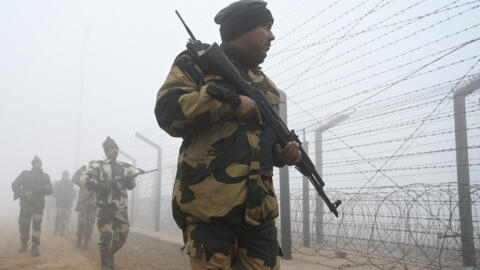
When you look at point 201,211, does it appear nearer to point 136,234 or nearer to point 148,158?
point 136,234

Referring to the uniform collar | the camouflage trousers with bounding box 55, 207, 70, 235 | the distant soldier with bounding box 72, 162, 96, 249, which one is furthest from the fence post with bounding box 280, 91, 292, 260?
the camouflage trousers with bounding box 55, 207, 70, 235

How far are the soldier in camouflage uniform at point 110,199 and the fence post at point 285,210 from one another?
2255 mm

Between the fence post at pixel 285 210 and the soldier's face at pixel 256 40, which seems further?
the fence post at pixel 285 210

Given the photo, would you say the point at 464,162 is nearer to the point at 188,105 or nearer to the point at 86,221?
the point at 188,105

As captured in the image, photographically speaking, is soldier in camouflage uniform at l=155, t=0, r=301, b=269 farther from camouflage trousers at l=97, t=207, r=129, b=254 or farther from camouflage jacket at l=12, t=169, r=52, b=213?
camouflage jacket at l=12, t=169, r=52, b=213

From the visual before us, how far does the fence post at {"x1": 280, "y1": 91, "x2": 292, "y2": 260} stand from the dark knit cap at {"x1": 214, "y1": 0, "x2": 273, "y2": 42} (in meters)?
3.31

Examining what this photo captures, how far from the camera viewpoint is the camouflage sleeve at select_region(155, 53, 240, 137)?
1.66 m

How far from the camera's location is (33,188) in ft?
27.1

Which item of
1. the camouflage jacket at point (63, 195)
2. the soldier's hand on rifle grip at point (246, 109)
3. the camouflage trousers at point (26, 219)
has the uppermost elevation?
the soldier's hand on rifle grip at point (246, 109)

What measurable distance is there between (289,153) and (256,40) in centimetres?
56

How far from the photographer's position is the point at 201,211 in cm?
165

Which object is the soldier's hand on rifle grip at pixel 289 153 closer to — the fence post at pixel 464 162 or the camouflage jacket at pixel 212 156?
the camouflage jacket at pixel 212 156

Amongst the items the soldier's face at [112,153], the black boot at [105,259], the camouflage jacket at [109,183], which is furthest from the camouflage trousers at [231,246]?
the soldier's face at [112,153]

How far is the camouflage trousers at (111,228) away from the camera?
5656 millimetres
